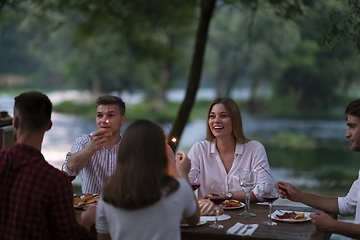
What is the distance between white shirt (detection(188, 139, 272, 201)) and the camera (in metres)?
3.73

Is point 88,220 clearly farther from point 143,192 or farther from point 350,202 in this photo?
point 350,202

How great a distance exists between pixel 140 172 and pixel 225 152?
1.85 metres

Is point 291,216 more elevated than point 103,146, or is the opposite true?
point 103,146

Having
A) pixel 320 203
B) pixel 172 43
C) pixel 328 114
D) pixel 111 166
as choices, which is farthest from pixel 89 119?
pixel 320 203

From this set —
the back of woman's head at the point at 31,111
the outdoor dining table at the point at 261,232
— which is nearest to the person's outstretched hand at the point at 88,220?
the outdoor dining table at the point at 261,232

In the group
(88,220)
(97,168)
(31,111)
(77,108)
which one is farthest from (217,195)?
(77,108)

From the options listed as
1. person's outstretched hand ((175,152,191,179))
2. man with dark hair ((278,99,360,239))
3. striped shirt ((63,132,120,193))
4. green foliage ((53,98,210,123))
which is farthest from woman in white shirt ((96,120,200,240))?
green foliage ((53,98,210,123))

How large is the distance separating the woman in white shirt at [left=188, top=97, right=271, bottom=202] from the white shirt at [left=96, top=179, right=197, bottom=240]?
5.19ft

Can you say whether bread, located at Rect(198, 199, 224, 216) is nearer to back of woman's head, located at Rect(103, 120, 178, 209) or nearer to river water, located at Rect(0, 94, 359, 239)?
back of woman's head, located at Rect(103, 120, 178, 209)

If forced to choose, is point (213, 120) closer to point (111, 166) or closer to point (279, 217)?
point (111, 166)

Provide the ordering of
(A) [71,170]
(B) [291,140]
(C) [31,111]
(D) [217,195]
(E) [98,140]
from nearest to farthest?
(C) [31,111], (D) [217,195], (A) [71,170], (E) [98,140], (B) [291,140]

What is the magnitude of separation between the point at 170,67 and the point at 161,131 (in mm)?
13600

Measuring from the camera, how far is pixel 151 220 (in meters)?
2.15

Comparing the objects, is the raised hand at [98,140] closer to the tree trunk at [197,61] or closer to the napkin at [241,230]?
the napkin at [241,230]
